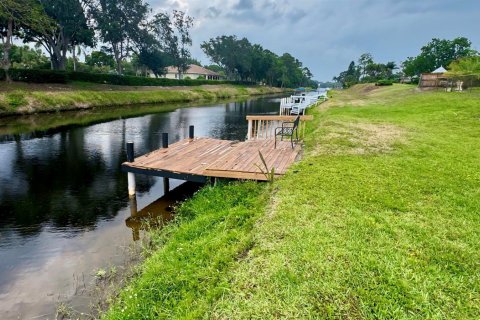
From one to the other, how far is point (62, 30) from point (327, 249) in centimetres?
4487

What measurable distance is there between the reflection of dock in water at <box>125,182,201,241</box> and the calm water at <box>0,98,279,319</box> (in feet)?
0.31

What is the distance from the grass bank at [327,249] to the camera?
3221mm

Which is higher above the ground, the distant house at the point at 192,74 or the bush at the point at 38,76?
the distant house at the point at 192,74

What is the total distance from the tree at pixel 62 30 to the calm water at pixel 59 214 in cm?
2660

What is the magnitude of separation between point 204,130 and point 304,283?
17.9m

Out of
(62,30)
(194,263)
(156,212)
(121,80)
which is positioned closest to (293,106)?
(156,212)

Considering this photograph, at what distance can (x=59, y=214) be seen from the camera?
26.1 ft

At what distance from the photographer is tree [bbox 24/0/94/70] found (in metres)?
36.7

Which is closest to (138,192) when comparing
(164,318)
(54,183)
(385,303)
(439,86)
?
(54,183)

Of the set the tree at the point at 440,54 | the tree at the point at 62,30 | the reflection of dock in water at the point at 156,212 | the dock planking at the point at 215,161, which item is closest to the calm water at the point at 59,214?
the reflection of dock in water at the point at 156,212

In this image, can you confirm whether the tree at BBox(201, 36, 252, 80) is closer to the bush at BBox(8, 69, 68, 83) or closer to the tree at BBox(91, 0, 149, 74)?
the tree at BBox(91, 0, 149, 74)

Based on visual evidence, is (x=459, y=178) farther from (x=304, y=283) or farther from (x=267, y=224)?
(x=304, y=283)

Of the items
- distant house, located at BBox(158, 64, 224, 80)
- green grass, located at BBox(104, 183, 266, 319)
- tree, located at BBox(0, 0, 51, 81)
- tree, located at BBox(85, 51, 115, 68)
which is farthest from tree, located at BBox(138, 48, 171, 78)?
green grass, located at BBox(104, 183, 266, 319)

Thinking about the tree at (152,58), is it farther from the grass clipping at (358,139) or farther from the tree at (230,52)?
the grass clipping at (358,139)
